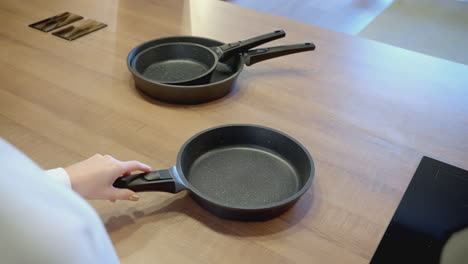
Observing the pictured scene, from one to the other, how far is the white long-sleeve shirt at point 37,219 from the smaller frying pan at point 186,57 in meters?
0.62

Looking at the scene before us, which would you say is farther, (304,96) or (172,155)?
(304,96)

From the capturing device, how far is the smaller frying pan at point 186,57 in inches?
37.6

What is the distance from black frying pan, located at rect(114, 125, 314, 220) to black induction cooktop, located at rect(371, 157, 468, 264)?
15 cm

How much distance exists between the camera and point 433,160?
0.77m

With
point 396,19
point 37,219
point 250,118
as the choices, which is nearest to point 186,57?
point 250,118

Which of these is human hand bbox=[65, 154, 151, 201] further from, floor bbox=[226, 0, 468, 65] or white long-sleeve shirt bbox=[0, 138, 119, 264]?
floor bbox=[226, 0, 468, 65]

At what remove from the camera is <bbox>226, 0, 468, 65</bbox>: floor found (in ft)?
9.24

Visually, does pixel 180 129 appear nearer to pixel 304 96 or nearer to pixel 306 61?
pixel 304 96

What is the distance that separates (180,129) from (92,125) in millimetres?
167

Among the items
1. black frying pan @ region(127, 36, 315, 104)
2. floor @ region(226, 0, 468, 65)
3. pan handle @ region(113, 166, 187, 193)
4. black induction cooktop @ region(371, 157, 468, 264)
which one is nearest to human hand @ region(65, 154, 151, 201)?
pan handle @ region(113, 166, 187, 193)

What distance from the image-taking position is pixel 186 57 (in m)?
1.03


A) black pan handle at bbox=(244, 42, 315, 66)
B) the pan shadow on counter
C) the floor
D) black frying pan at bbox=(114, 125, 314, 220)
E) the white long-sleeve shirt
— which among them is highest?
the white long-sleeve shirt

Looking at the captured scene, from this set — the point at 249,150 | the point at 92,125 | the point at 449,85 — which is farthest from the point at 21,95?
the point at 449,85

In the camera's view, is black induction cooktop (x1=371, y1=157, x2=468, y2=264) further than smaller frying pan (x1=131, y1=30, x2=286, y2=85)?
No
